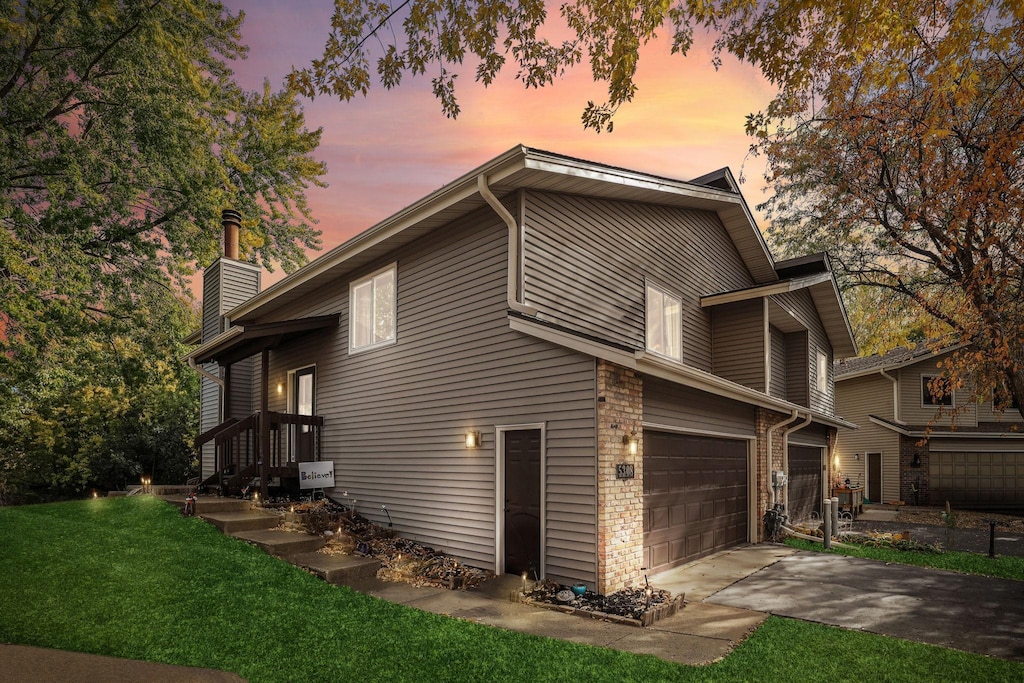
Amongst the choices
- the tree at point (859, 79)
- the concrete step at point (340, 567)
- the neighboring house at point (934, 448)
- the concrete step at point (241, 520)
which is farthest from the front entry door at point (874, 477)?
the concrete step at point (241, 520)

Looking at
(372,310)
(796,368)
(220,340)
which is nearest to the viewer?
(372,310)

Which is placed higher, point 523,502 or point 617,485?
point 617,485

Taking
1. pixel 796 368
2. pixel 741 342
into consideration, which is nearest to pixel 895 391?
pixel 796 368

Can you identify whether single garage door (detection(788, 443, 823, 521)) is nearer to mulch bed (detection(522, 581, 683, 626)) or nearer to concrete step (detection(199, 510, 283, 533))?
mulch bed (detection(522, 581, 683, 626))

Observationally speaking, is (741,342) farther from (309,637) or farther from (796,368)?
(309,637)

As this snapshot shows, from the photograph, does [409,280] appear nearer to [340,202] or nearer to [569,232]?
[569,232]

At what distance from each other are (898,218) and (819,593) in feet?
31.8

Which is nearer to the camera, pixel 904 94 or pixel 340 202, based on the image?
pixel 904 94

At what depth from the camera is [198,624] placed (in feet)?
19.4

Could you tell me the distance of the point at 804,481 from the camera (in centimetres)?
1577

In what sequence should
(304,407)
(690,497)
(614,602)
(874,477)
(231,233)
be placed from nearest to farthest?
(614,602), (690,497), (304,407), (231,233), (874,477)

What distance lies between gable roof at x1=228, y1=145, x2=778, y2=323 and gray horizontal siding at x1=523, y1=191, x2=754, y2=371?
281 mm

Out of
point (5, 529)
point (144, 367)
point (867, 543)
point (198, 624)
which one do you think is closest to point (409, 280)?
point (198, 624)

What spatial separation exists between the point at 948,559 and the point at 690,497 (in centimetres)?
523
